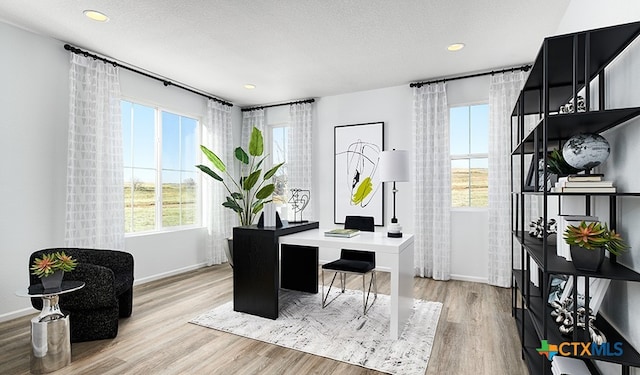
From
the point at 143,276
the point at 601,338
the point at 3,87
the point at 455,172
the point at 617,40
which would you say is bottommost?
the point at 143,276

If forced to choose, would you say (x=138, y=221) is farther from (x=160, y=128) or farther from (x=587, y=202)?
(x=587, y=202)

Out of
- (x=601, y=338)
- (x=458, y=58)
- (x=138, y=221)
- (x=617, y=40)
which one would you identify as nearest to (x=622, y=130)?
(x=617, y=40)

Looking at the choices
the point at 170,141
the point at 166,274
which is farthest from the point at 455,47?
the point at 166,274

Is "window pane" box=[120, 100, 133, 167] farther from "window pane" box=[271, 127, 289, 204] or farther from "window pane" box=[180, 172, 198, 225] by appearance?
"window pane" box=[271, 127, 289, 204]

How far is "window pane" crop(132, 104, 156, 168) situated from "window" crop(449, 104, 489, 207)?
408 cm

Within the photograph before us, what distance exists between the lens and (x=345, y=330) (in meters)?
2.78

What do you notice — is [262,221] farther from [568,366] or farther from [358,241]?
[568,366]

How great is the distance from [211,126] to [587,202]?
4.77m

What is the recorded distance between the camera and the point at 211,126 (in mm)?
5207

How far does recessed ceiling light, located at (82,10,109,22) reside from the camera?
273 cm

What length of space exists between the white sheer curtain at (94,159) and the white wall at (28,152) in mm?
118

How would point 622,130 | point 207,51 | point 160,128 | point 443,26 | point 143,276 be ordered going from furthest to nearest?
point 160,128 → point 143,276 → point 207,51 → point 443,26 → point 622,130

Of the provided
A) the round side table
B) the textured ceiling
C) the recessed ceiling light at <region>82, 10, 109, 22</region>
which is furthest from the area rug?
the recessed ceiling light at <region>82, 10, 109, 22</region>

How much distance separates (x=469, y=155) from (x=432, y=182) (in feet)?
1.95
